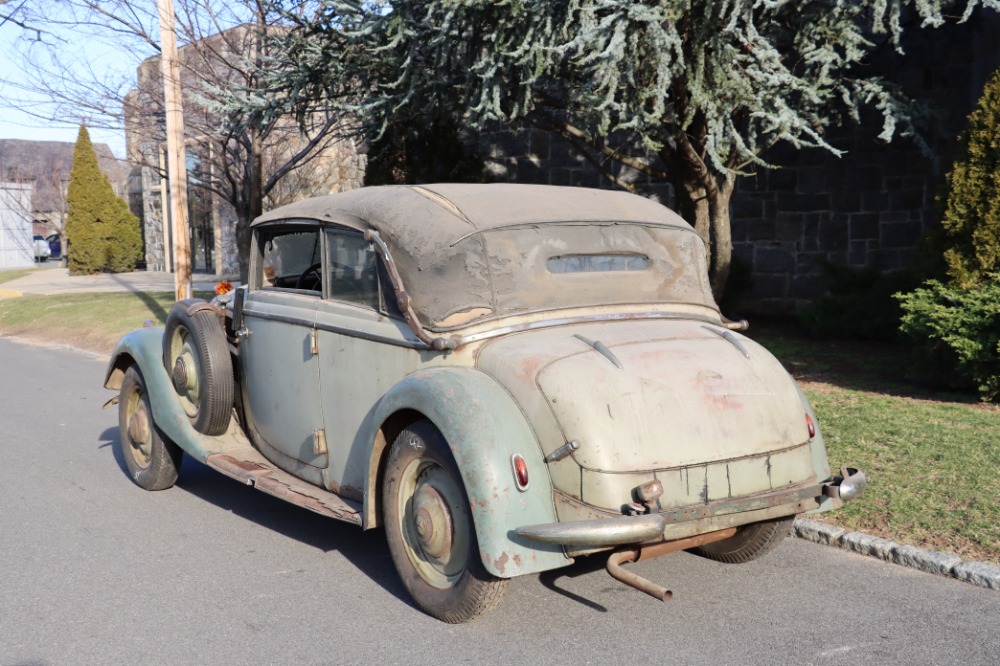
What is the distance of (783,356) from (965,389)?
241cm

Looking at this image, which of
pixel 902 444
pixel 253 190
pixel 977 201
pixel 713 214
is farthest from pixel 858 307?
pixel 253 190

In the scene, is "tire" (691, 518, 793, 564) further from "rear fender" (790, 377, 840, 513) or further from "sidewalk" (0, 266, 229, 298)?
"sidewalk" (0, 266, 229, 298)

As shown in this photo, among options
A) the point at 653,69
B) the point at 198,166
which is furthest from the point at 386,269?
the point at 198,166

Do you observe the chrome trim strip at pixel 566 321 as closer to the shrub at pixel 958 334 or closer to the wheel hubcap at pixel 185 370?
the wheel hubcap at pixel 185 370

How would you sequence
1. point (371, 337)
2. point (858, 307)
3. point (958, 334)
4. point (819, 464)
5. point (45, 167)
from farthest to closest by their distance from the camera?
1. point (45, 167)
2. point (858, 307)
3. point (958, 334)
4. point (371, 337)
5. point (819, 464)

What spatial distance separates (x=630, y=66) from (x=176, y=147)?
22.8ft

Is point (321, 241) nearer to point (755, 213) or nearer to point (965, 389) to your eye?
point (965, 389)

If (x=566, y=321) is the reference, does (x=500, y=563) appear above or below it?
below

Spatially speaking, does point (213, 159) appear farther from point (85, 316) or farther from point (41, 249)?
point (41, 249)

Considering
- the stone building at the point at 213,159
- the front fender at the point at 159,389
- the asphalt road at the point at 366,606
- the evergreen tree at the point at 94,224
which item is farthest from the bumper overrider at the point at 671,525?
the evergreen tree at the point at 94,224

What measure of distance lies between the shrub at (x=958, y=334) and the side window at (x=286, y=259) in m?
5.34

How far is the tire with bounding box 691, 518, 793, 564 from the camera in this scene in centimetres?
459

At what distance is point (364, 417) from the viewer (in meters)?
4.62

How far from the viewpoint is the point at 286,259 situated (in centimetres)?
579
